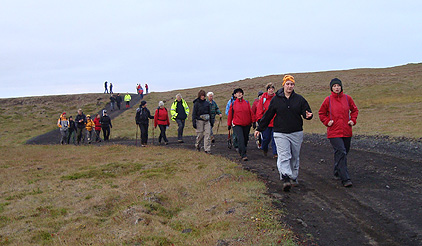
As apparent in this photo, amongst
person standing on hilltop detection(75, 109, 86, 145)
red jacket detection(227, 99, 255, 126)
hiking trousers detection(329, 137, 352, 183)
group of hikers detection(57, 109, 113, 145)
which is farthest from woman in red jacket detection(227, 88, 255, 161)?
person standing on hilltop detection(75, 109, 86, 145)

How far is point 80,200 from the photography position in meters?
8.80

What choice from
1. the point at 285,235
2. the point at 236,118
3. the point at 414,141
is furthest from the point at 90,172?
the point at 414,141

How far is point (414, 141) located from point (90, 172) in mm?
11842

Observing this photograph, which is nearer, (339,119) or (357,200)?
(357,200)

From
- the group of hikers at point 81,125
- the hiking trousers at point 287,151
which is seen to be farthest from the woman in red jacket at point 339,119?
the group of hikers at point 81,125

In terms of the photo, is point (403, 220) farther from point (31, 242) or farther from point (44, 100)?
point (44, 100)

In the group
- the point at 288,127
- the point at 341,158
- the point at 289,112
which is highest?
the point at 289,112

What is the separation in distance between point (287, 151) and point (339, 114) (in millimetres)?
1524

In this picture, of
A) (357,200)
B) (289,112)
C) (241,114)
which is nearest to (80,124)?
(241,114)

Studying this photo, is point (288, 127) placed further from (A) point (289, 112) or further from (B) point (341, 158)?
(B) point (341, 158)

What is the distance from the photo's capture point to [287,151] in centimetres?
780

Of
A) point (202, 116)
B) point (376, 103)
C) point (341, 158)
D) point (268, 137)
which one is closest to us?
point (341, 158)

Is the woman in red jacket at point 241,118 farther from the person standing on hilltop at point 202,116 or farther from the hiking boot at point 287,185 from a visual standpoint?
the hiking boot at point 287,185

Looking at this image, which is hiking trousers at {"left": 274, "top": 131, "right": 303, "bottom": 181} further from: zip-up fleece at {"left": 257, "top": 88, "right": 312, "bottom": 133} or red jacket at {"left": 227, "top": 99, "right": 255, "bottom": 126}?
red jacket at {"left": 227, "top": 99, "right": 255, "bottom": 126}
